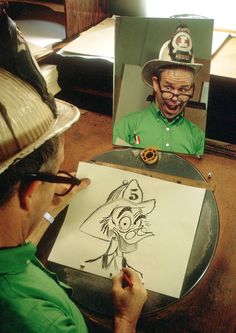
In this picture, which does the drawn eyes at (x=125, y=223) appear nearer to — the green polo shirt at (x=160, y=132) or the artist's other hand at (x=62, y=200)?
the artist's other hand at (x=62, y=200)

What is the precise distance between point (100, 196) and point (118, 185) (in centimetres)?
7

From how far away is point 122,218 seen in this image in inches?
41.9

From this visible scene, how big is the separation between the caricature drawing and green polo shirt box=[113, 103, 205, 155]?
0.19 m

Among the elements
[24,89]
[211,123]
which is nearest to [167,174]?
[211,123]

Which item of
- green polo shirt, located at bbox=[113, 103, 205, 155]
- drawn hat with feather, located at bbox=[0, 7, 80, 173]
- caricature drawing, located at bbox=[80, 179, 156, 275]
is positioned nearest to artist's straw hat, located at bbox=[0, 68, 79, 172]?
drawn hat with feather, located at bbox=[0, 7, 80, 173]

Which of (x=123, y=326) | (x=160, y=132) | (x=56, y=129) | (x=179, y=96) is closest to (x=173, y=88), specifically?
(x=179, y=96)

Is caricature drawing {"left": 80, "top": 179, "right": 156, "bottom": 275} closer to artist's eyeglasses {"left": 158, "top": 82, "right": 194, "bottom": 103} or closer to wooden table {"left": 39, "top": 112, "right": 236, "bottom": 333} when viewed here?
wooden table {"left": 39, "top": 112, "right": 236, "bottom": 333}

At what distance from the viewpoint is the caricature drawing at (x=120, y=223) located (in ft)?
3.27

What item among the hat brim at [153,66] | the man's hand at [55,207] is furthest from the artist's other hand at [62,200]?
the hat brim at [153,66]

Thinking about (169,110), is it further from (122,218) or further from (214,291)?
(214,291)

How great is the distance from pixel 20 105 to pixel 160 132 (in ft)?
2.28

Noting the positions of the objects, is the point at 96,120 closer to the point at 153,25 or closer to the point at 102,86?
the point at 102,86

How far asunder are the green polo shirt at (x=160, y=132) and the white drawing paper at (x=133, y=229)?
15 centimetres

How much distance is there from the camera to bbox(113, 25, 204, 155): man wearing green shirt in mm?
1190
